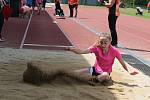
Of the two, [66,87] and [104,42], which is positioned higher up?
[104,42]

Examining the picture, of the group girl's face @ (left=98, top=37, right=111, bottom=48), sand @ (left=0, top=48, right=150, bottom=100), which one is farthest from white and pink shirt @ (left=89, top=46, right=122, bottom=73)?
sand @ (left=0, top=48, right=150, bottom=100)

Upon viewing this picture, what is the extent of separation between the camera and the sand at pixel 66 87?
7769 mm

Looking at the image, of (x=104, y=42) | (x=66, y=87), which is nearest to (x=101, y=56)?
(x=104, y=42)

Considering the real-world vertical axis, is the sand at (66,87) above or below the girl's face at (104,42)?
below

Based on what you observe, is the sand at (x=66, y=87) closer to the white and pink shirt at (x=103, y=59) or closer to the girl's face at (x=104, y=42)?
the white and pink shirt at (x=103, y=59)

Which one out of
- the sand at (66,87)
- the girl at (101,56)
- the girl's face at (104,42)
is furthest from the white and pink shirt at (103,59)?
the sand at (66,87)

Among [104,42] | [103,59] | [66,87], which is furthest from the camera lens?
[103,59]

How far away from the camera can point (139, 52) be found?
51.0 ft

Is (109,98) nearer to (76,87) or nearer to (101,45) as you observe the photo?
(76,87)

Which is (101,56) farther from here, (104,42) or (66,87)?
(66,87)

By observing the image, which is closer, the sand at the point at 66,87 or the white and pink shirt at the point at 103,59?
the sand at the point at 66,87

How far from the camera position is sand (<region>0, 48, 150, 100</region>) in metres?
7.77

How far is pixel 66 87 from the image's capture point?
339 inches

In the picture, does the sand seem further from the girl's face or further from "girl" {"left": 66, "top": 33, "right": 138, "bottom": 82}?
the girl's face
